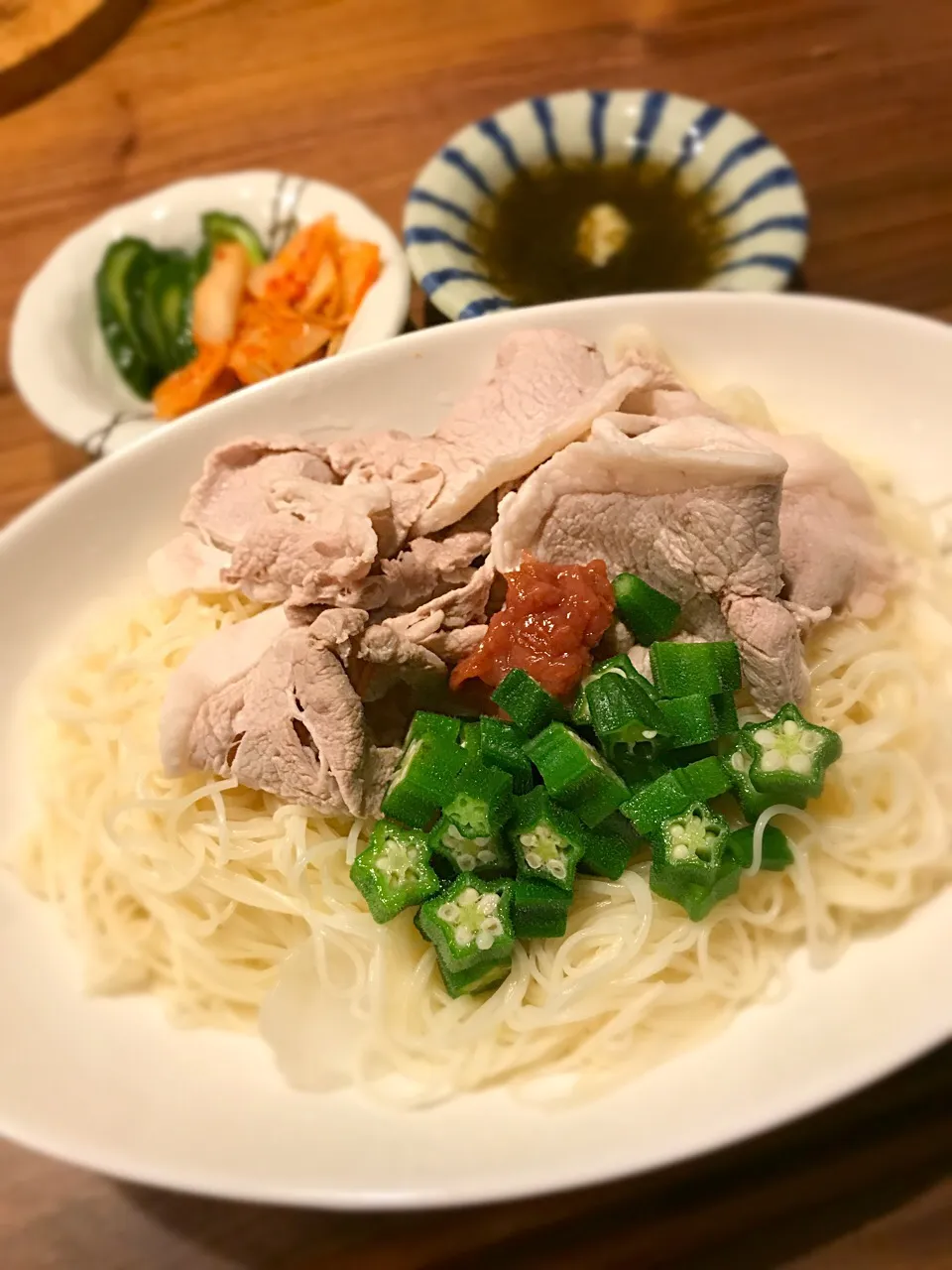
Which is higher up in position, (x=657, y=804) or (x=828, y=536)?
(x=828, y=536)

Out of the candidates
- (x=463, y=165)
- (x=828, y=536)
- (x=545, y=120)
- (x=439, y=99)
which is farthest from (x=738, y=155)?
(x=828, y=536)

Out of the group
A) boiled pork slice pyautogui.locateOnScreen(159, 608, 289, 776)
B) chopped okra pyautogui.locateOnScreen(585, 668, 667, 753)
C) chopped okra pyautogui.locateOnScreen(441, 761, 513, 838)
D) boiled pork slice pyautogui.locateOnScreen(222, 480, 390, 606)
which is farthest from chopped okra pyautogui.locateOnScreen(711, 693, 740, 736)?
boiled pork slice pyautogui.locateOnScreen(159, 608, 289, 776)

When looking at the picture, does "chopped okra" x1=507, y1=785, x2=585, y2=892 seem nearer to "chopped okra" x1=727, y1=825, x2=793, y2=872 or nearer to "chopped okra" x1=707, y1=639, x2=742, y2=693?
"chopped okra" x1=727, y1=825, x2=793, y2=872

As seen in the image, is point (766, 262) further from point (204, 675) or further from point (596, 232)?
point (204, 675)

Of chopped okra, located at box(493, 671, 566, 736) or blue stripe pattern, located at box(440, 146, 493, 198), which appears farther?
blue stripe pattern, located at box(440, 146, 493, 198)

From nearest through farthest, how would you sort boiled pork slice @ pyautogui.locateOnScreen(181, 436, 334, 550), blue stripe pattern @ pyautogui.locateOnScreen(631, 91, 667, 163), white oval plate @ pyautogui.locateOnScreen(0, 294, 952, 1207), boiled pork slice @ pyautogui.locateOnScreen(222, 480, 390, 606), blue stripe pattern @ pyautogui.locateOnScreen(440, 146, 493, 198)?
white oval plate @ pyautogui.locateOnScreen(0, 294, 952, 1207)
boiled pork slice @ pyautogui.locateOnScreen(222, 480, 390, 606)
boiled pork slice @ pyautogui.locateOnScreen(181, 436, 334, 550)
blue stripe pattern @ pyautogui.locateOnScreen(440, 146, 493, 198)
blue stripe pattern @ pyautogui.locateOnScreen(631, 91, 667, 163)

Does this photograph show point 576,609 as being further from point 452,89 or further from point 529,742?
point 452,89
